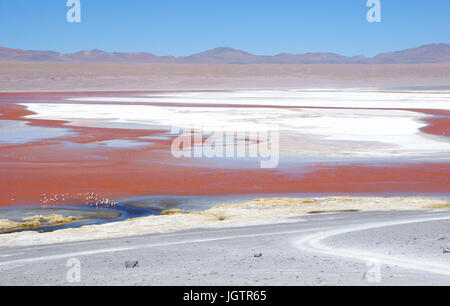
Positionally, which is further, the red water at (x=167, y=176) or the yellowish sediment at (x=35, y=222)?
the red water at (x=167, y=176)

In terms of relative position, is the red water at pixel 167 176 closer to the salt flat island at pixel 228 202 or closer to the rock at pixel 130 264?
the salt flat island at pixel 228 202

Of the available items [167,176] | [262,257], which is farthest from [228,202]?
[262,257]

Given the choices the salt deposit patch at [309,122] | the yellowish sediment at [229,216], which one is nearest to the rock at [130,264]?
the yellowish sediment at [229,216]

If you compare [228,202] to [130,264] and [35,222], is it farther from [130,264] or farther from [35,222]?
[130,264]

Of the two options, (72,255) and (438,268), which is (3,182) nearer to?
(72,255)

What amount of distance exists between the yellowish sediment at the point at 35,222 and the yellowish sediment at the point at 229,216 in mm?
814

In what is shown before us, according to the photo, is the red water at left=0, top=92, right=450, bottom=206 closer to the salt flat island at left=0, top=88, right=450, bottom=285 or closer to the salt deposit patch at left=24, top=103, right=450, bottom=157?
the salt flat island at left=0, top=88, right=450, bottom=285

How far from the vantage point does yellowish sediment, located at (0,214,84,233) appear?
10.6 meters

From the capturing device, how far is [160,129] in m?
26.6

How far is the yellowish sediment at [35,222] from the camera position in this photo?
10.6 meters

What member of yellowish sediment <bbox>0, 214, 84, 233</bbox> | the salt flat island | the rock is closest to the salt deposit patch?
the salt flat island

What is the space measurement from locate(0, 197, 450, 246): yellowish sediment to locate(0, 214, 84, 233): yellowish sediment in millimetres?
814

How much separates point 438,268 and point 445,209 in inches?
177
